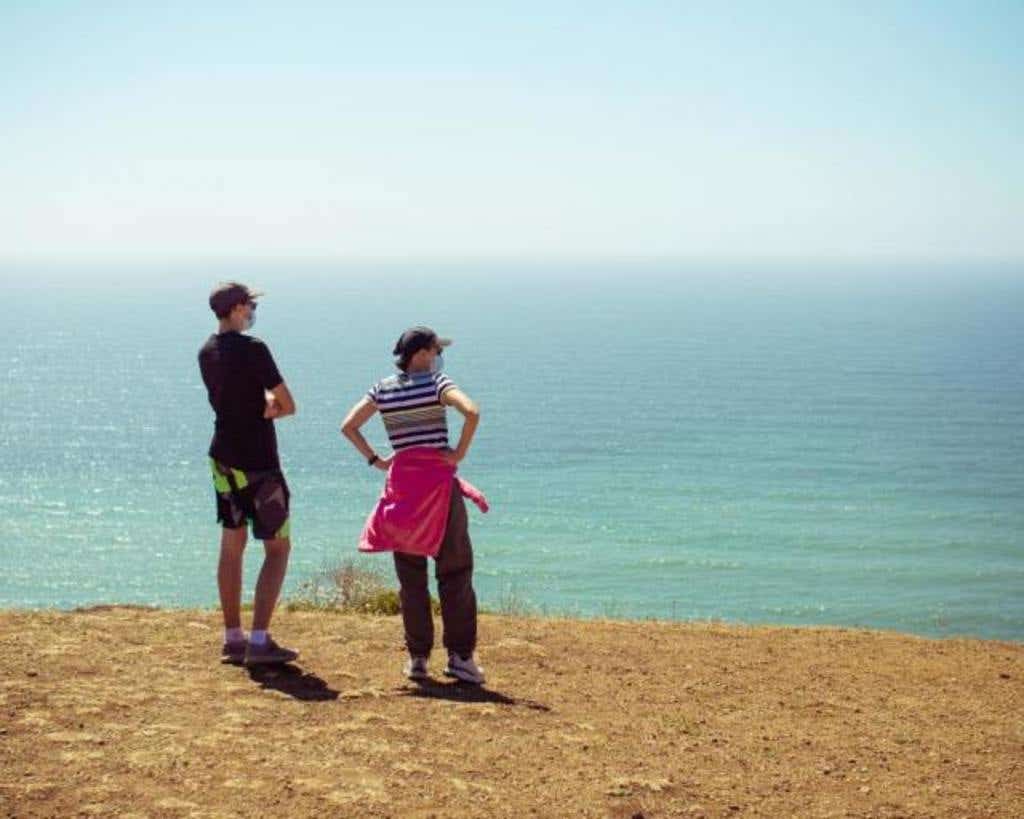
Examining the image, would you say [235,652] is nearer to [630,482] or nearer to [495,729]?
[495,729]

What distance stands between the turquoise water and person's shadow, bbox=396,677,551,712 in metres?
6.96

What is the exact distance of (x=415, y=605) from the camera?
25.0 ft

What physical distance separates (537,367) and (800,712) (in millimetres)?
126336

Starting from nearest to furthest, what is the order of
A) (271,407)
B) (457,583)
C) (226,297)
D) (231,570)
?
1. (226,297)
2. (271,407)
3. (457,583)
4. (231,570)

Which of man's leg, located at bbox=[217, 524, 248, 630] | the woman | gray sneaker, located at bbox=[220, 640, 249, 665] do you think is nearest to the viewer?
the woman

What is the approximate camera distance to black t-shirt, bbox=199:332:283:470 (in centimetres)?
728

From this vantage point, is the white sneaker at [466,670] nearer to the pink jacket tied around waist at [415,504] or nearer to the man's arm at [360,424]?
the pink jacket tied around waist at [415,504]

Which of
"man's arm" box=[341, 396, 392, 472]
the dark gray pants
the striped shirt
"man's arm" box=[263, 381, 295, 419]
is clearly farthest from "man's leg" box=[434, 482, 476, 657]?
"man's arm" box=[263, 381, 295, 419]

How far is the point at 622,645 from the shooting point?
916cm

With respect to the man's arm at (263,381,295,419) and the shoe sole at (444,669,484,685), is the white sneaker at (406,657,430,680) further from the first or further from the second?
the man's arm at (263,381,295,419)

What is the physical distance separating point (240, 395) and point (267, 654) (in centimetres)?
174

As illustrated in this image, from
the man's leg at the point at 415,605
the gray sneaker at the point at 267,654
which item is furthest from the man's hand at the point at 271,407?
the gray sneaker at the point at 267,654

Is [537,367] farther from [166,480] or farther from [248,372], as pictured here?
[248,372]

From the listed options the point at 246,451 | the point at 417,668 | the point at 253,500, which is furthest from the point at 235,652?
the point at 246,451
